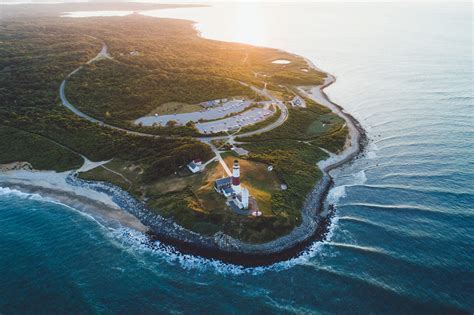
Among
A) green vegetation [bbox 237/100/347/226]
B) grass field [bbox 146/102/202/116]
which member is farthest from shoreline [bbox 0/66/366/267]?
grass field [bbox 146/102/202/116]

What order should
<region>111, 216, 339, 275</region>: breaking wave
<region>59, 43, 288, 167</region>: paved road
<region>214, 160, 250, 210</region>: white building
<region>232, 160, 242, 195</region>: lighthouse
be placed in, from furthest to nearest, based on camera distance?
<region>59, 43, 288, 167</region>: paved road, <region>214, 160, 250, 210</region>: white building, <region>232, 160, 242, 195</region>: lighthouse, <region>111, 216, 339, 275</region>: breaking wave

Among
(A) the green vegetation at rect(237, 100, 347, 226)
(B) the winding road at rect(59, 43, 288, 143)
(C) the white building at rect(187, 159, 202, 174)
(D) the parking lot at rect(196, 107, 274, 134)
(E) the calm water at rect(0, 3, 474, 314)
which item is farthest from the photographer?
(D) the parking lot at rect(196, 107, 274, 134)

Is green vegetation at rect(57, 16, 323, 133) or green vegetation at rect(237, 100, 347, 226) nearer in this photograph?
green vegetation at rect(237, 100, 347, 226)

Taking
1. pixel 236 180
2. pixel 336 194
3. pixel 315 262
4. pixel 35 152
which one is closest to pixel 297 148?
pixel 336 194

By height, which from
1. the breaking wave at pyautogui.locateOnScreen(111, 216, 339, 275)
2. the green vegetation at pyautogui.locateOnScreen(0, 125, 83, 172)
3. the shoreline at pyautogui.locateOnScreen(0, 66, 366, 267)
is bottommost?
the breaking wave at pyautogui.locateOnScreen(111, 216, 339, 275)

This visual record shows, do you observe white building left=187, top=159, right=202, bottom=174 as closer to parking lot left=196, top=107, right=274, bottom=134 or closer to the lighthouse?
the lighthouse

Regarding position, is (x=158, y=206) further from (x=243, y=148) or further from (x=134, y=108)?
(x=134, y=108)

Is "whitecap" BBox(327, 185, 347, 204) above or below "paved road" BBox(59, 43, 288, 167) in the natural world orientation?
below
